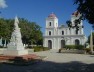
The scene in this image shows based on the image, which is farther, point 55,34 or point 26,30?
point 55,34

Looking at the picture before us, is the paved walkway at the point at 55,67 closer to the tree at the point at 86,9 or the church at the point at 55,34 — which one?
the tree at the point at 86,9

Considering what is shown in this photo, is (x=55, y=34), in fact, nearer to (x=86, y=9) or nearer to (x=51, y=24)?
(x=51, y=24)

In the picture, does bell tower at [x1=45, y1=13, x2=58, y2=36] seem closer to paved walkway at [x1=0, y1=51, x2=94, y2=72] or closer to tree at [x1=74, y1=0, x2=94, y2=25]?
paved walkway at [x1=0, y1=51, x2=94, y2=72]

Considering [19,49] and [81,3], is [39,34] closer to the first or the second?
[19,49]

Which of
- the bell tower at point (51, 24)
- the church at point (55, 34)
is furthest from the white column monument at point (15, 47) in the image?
the bell tower at point (51, 24)

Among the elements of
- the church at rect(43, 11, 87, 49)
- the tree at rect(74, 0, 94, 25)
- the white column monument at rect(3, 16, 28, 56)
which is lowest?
the white column monument at rect(3, 16, 28, 56)

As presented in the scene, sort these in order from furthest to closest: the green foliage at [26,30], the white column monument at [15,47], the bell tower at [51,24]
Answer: the bell tower at [51,24], the green foliage at [26,30], the white column monument at [15,47]

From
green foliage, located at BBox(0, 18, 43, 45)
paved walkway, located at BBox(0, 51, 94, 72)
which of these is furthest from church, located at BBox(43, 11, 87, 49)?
paved walkway, located at BBox(0, 51, 94, 72)

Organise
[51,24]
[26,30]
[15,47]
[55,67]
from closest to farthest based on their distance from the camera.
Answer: [55,67]
[15,47]
[26,30]
[51,24]

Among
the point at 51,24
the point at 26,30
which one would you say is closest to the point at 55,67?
the point at 26,30

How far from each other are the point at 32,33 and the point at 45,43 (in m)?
8.95

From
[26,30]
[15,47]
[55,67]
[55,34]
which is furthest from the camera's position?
[55,34]

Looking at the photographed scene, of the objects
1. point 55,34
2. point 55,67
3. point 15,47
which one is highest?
point 55,34

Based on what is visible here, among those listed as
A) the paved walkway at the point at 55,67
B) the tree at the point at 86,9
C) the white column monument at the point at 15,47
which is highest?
the tree at the point at 86,9
